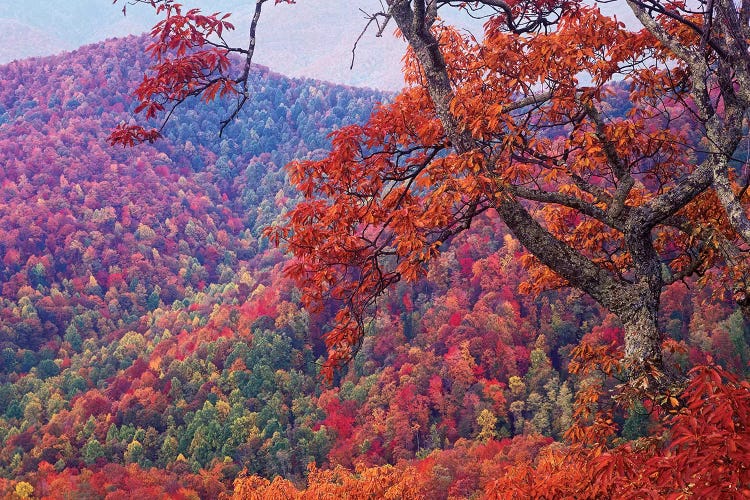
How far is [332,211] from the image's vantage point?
167 inches

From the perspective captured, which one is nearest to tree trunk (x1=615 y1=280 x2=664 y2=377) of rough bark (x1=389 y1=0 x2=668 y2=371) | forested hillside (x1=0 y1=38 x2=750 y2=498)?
rough bark (x1=389 y1=0 x2=668 y2=371)

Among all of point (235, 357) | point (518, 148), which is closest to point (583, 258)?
point (518, 148)

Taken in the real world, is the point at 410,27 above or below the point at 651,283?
above

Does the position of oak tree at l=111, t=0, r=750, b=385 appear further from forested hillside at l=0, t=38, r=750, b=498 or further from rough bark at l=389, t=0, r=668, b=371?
forested hillside at l=0, t=38, r=750, b=498

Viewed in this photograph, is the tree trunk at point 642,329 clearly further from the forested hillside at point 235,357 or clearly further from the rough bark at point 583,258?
the forested hillside at point 235,357

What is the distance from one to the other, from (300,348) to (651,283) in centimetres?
6277

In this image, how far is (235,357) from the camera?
202ft

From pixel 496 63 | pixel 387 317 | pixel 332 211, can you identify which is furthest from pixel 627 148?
pixel 387 317

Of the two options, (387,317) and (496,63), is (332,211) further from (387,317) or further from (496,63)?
(387,317)

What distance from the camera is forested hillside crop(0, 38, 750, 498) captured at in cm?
4734

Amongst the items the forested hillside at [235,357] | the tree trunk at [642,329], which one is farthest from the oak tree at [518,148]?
the forested hillside at [235,357]

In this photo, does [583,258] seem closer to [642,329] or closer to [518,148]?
[642,329]

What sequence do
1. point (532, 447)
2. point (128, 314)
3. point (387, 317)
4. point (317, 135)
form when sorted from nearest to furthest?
1. point (532, 447)
2. point (387, 317)
3. point (128, 314)
4. point (317, 135)

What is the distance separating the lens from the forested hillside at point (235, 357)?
47.3 metres
